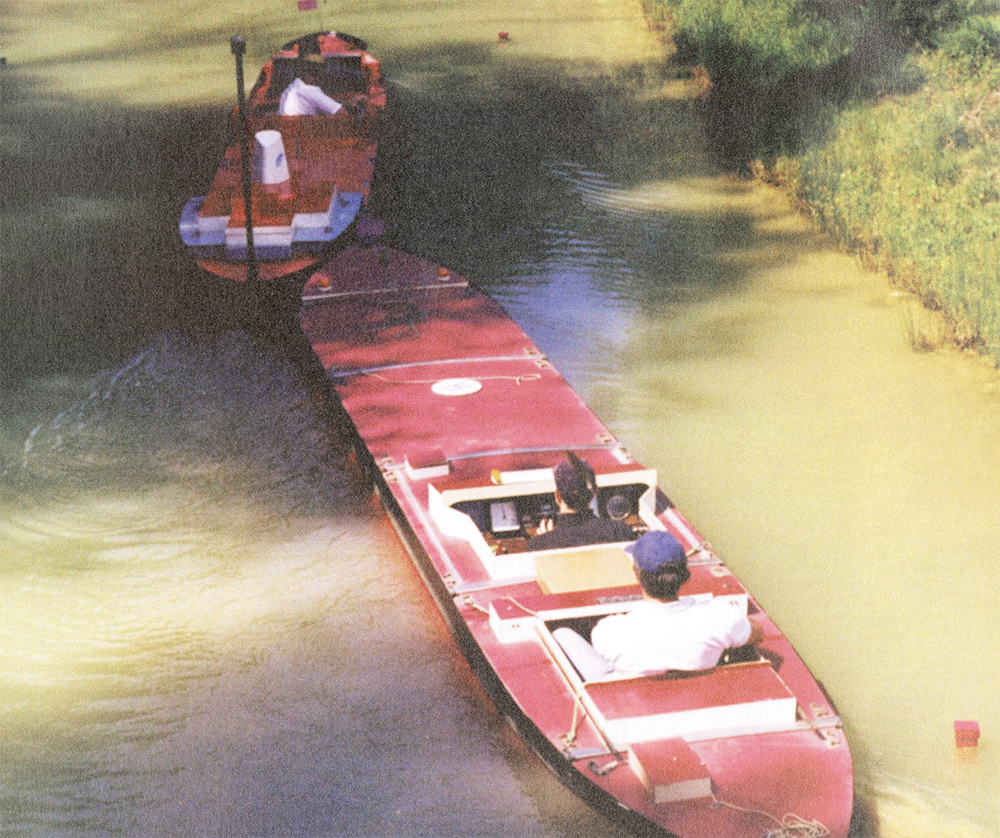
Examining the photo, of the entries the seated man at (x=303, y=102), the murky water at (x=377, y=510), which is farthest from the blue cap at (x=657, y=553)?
the seated man at (x=303, y=102)

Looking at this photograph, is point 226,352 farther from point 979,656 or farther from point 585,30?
point 585,30

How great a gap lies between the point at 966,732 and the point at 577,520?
207 cm

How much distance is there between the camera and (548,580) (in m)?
6.42

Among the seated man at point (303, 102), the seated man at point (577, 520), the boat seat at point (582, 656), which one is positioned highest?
the seated man at point (303, 102)

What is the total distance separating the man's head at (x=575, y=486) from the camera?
679 cm

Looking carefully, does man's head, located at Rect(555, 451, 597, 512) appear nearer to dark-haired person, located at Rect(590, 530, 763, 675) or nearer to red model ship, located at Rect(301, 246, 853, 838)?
red model ship, located at Rect(301, 246, 853, 838)

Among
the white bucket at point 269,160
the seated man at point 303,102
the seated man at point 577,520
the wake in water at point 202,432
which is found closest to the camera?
the seated man at point 577,520

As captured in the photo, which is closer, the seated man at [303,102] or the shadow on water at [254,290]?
the shadow on water at [254,290]

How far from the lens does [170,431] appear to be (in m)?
9.70

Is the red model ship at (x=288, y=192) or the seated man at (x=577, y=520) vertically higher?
the red model ship at (x=288, y=192)

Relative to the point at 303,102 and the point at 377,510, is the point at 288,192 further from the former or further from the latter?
the point at 377,510

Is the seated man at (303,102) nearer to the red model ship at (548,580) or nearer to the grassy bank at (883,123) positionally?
the red model ship at (548,580)

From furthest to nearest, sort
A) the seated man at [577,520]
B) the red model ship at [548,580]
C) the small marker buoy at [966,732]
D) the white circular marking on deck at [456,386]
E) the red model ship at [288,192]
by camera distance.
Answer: the red model ship at [288,192]
the white circular marking on deck at [456,386]
the seated man at [577,520]
the small marker buoy at [966,732]
the red model ship at [548,580]

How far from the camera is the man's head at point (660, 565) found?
18.1ft
